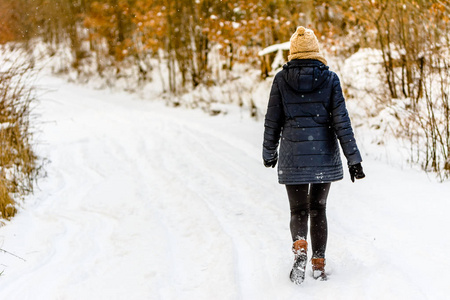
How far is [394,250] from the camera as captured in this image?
12.0 ft

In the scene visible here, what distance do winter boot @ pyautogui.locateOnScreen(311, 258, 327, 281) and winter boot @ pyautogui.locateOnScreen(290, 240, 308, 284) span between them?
4.5 inches

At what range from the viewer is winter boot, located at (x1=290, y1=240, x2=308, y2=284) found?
Result: 3129mm

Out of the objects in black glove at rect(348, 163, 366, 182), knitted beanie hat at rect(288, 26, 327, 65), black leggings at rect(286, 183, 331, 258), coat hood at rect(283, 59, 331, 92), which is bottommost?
black leggings at rect(286, 183, 331, 258)

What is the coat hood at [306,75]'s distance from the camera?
2.95 meters

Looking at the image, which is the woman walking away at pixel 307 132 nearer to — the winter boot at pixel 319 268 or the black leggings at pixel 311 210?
the black leggings at pixel 311 210

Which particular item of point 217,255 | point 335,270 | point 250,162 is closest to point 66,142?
point 250,162

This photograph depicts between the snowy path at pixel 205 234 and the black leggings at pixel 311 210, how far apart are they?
0.36m

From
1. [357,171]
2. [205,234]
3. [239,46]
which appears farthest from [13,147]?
[239,46]

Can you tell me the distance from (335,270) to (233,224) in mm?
1399

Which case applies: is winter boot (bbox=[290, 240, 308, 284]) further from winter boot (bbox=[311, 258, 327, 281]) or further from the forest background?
the forest background

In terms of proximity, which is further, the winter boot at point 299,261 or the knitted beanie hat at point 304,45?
the winter boot at point 299,261

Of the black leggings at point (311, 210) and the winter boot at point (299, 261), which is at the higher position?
the black leggings at point (311, 210)

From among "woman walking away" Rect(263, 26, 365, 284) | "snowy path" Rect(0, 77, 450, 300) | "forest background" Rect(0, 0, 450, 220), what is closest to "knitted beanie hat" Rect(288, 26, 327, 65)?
"woman walking away" Rect(263, 26, 365, 284)

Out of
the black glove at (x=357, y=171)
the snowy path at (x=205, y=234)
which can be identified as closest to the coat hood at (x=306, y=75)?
the black glove at (x=357, y=171)
